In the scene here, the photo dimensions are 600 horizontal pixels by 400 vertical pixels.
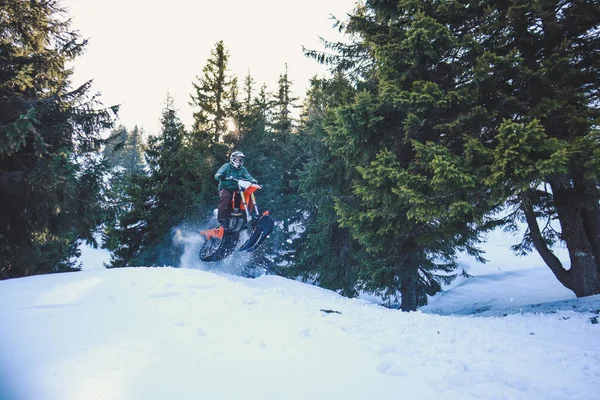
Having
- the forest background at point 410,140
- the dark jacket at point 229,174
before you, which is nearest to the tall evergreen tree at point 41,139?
the forest background at point 410,140

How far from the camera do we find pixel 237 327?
417 cm

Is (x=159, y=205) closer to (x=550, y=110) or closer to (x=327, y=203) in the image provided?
(x=327, y=203)

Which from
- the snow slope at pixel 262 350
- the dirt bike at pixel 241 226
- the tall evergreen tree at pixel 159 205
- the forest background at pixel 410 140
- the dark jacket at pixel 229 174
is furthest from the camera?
the tall evergreen tree at pixel 159 205

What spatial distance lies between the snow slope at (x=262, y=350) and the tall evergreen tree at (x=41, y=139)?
13.7 feet

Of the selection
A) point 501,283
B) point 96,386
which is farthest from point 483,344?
point 501,283

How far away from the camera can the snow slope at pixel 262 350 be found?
274 centimetres

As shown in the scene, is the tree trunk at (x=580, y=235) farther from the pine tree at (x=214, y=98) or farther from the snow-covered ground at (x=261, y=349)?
the pine tree at (x=214, y=98)

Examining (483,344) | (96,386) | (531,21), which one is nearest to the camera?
(96,386)

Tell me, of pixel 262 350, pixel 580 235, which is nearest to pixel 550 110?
pixel 580 235

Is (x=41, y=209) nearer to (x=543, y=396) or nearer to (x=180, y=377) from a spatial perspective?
(x=180, y=377)

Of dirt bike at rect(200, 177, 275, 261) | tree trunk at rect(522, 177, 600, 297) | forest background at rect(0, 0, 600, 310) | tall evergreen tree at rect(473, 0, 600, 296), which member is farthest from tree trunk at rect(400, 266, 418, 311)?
dirt bike at rect(200, 177, 275, 261)

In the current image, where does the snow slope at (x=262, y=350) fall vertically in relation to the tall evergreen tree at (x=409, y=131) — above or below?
below

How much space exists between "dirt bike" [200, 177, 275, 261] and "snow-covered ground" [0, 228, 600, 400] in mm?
4039

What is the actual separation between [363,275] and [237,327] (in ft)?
22.7
